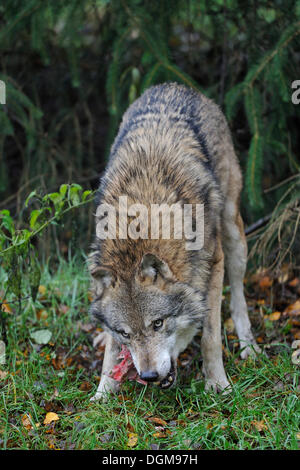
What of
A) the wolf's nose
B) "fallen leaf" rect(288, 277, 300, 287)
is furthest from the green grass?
"fallen leaf" rect(288, 277, 300, 287)

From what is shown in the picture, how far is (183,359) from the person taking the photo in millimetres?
4535

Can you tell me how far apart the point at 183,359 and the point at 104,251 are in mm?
1359

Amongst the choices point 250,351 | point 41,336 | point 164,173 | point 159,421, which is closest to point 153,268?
point 164,173

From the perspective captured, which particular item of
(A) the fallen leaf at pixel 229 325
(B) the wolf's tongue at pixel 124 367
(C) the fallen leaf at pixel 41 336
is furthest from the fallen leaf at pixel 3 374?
(A) the fallen leaf at pixel 229 325

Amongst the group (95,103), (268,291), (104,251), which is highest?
(95,103)

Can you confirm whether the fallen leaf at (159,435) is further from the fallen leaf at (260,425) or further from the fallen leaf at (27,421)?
the fallen leaf at (27,421)

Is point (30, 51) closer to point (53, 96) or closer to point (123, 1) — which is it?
point (53, 96)

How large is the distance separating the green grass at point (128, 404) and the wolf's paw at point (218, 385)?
0.20 ft

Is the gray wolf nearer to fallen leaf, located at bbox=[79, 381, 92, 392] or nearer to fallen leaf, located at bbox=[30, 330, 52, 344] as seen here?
fallen leaf, located at bbox=[79, 381, 92, 392]

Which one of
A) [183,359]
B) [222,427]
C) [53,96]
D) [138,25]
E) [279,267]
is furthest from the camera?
[53,96]

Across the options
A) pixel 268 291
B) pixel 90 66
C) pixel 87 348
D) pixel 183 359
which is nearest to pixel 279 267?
pixel 268 291

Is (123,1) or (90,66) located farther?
(90,66)

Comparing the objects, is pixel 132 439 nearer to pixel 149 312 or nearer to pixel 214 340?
pixel 149 312

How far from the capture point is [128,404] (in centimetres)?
381
